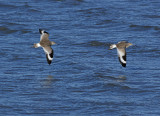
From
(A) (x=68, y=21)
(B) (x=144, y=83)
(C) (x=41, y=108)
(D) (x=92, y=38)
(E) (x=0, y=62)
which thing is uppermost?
(A) (x=68, y=21)

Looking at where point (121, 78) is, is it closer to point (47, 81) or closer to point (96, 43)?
point (47, 81)

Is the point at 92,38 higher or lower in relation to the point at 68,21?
lower

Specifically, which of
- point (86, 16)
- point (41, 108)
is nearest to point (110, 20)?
point (86, 16)

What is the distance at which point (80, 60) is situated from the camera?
12.3 m

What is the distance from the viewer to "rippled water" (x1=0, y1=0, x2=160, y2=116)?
9.41 m

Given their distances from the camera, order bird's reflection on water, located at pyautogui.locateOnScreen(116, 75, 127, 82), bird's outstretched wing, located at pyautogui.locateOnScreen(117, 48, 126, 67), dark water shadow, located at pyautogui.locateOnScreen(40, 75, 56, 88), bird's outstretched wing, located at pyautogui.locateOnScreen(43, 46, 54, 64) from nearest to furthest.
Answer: dark water shadow, located at pyautogui.locateOnScreen(40, 75, 56, 88)
bird's reflection on water, located at pyautogui.locateOnScreen(116, 75, 127, 82)
bird's outstretched wing, located at pyautogui.locateOnScreen(117, 48, 126, 67)
bird's outstretched wing, located at pyautogui.locateOnScreen(43, 46, 54, 64)

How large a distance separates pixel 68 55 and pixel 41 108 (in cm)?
370

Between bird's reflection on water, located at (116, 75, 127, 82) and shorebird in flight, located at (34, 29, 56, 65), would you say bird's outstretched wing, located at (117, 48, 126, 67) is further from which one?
shorebird in flight, located at (34, 29, 56, 65)

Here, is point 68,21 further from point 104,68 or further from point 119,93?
point 119,93

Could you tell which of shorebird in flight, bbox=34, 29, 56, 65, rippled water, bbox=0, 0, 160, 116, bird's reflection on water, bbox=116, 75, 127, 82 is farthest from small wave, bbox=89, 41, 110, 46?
bird's reflection on water, bbox=116, 75, 127, 82

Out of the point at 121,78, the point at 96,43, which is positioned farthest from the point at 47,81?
the point at 96,43

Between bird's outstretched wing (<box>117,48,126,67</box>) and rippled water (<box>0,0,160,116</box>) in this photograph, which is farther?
bird's outstretched wing (<box>117,48,126,67</box>)

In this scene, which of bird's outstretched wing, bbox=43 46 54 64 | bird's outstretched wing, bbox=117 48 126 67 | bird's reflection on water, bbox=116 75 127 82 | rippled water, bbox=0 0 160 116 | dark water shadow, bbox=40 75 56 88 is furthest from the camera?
bird's outstretched wing, bbox=43 46 54 64

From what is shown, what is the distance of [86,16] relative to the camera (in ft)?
55.2
